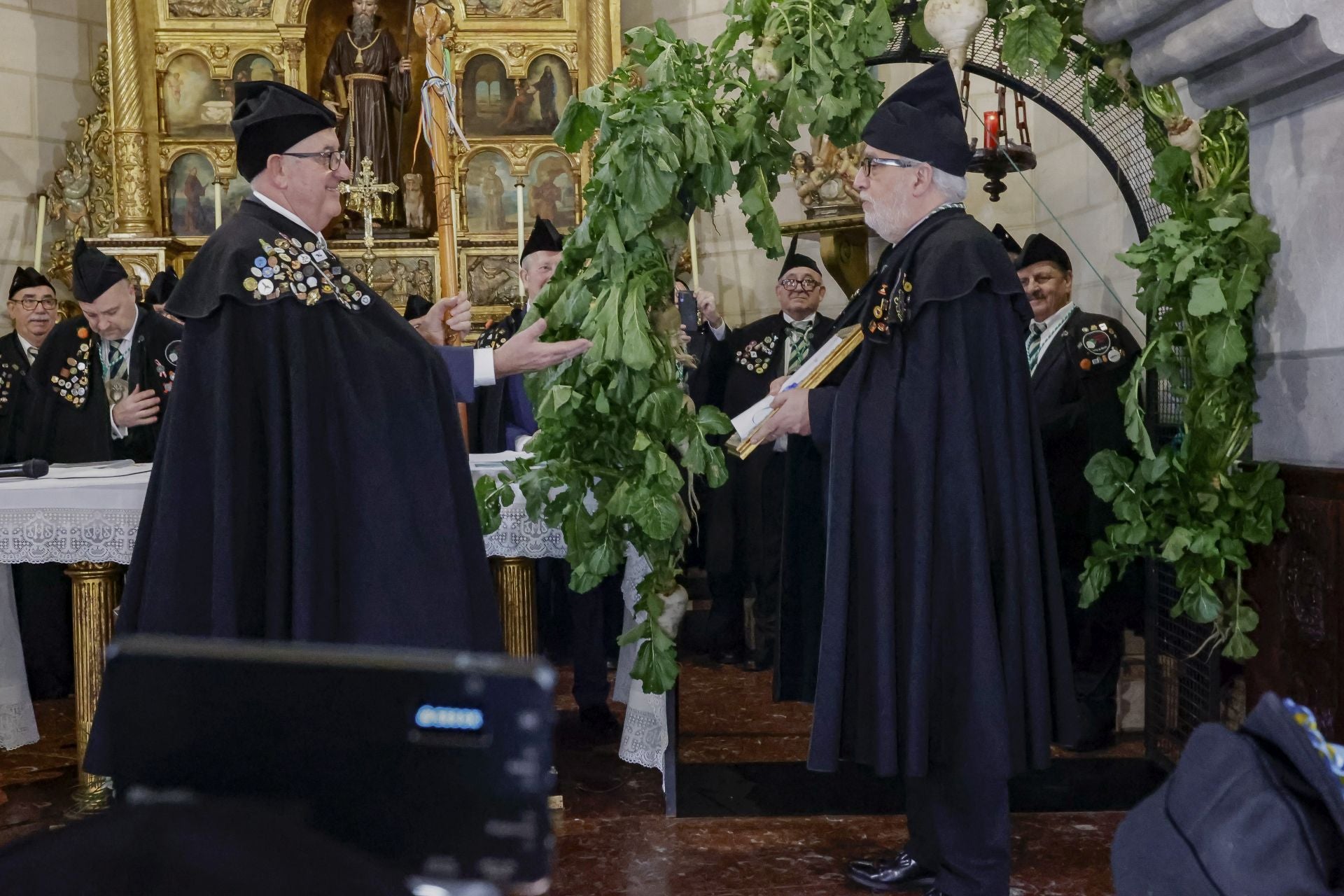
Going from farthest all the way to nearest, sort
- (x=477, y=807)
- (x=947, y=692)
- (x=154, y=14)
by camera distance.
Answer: (x=154, y=14)
(x=947, y=692)
(x=477, y=807)

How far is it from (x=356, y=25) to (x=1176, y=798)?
305 inches

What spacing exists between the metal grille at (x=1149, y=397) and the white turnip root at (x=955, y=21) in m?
0.32

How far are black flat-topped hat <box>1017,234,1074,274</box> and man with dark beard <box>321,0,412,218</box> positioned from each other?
13.7ft

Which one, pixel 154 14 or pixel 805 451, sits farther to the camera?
pixel 154 14

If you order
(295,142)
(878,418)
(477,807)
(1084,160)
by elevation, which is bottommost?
(477,807)

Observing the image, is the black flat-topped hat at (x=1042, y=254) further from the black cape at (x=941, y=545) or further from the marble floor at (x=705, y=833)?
the black cape at (x=941, y=545)

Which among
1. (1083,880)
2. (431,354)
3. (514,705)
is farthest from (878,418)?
(514,705)

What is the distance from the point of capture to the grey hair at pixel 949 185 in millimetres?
Result: 3244

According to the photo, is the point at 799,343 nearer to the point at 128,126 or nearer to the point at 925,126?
the point at 925,126

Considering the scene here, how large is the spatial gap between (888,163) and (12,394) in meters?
4.79

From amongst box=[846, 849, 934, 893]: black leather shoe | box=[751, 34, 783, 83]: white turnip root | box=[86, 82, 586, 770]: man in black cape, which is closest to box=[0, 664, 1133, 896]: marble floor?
box=[846, 849, 934, 893]: black leather shoe

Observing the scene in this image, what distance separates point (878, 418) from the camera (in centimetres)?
314

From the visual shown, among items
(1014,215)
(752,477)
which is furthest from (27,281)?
(1014,215)

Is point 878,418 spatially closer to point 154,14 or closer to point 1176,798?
point 1176,798
